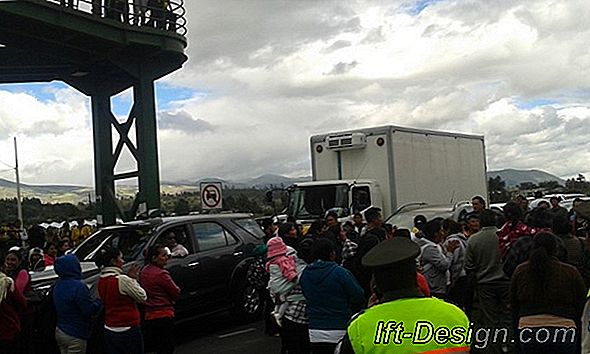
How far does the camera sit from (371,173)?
17625 millimetres

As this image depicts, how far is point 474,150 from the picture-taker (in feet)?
69.5

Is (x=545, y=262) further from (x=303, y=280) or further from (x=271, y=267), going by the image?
(x=271, y=267)

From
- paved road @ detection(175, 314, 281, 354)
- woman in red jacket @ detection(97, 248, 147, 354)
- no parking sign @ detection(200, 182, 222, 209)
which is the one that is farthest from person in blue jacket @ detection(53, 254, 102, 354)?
no parking sign @ detection(200, 182, 222, 209)

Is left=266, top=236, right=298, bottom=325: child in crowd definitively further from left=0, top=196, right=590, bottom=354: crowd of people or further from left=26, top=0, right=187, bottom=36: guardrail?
left=26, top=0, right=187, bottom=36: guardrail

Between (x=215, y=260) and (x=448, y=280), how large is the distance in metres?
3.95

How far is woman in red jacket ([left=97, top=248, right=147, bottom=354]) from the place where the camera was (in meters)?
6.77

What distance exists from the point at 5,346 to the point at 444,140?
1435cm

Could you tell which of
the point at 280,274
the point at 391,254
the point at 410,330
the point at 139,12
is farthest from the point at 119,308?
the point at 139,12

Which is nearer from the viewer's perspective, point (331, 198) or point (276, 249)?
point (276, 249)

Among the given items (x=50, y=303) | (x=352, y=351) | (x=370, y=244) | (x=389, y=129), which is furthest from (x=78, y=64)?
(x=352, y=351)

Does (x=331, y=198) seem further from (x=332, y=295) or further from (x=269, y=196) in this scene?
(x=332, y=295)

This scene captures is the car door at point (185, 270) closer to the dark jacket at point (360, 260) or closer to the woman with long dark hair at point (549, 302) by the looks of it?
the dark jacket at point (360, 260)

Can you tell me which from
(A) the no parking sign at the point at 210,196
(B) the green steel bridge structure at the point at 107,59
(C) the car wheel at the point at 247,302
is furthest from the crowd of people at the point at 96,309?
(B) the green steel bridge structure at the point at 107,59

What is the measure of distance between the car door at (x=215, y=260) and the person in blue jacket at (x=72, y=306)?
4.04m
